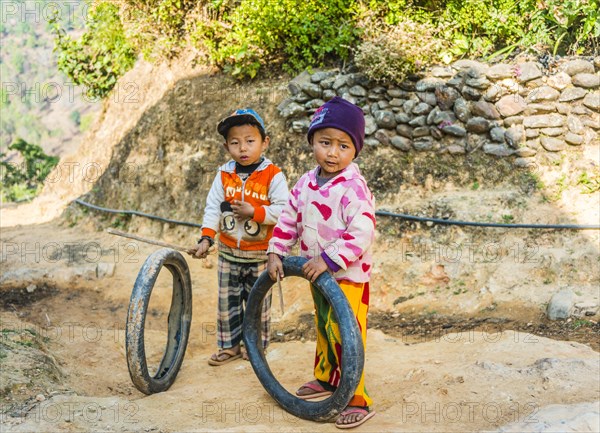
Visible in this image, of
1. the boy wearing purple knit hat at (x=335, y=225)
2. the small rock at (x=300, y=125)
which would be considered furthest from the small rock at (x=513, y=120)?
the boy wearing purple knit hat at (x=335, y=225)

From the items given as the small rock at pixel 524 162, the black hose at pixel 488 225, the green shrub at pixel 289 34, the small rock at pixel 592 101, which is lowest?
the black hose at pixel 488 225

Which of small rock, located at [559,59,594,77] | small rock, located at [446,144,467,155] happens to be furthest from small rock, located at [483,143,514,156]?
small rock, located at [559,59,594,77]

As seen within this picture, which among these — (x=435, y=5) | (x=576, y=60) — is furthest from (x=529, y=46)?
(x=435, y=5)

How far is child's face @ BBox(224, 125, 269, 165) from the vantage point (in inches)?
164

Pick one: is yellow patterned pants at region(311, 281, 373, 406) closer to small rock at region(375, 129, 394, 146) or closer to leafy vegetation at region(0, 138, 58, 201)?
small rock at region(375, 129, 394, 146)

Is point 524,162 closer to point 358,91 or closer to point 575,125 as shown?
point 575,125

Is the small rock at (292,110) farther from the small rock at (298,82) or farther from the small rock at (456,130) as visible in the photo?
the small rock at (456,130)

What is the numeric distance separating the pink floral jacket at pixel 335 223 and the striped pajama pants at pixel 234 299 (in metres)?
0.95

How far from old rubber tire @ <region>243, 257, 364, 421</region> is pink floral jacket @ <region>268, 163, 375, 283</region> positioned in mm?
124

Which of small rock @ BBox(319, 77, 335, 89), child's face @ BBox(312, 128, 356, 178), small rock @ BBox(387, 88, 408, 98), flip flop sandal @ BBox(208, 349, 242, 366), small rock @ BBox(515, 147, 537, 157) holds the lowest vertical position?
flip flop sandal @ BBox(208, 349, 242, 366)

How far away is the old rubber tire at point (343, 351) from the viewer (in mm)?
3102

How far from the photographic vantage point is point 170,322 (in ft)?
15.0

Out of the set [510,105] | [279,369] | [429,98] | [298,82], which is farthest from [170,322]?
[510,105]

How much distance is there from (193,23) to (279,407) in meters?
6.65
